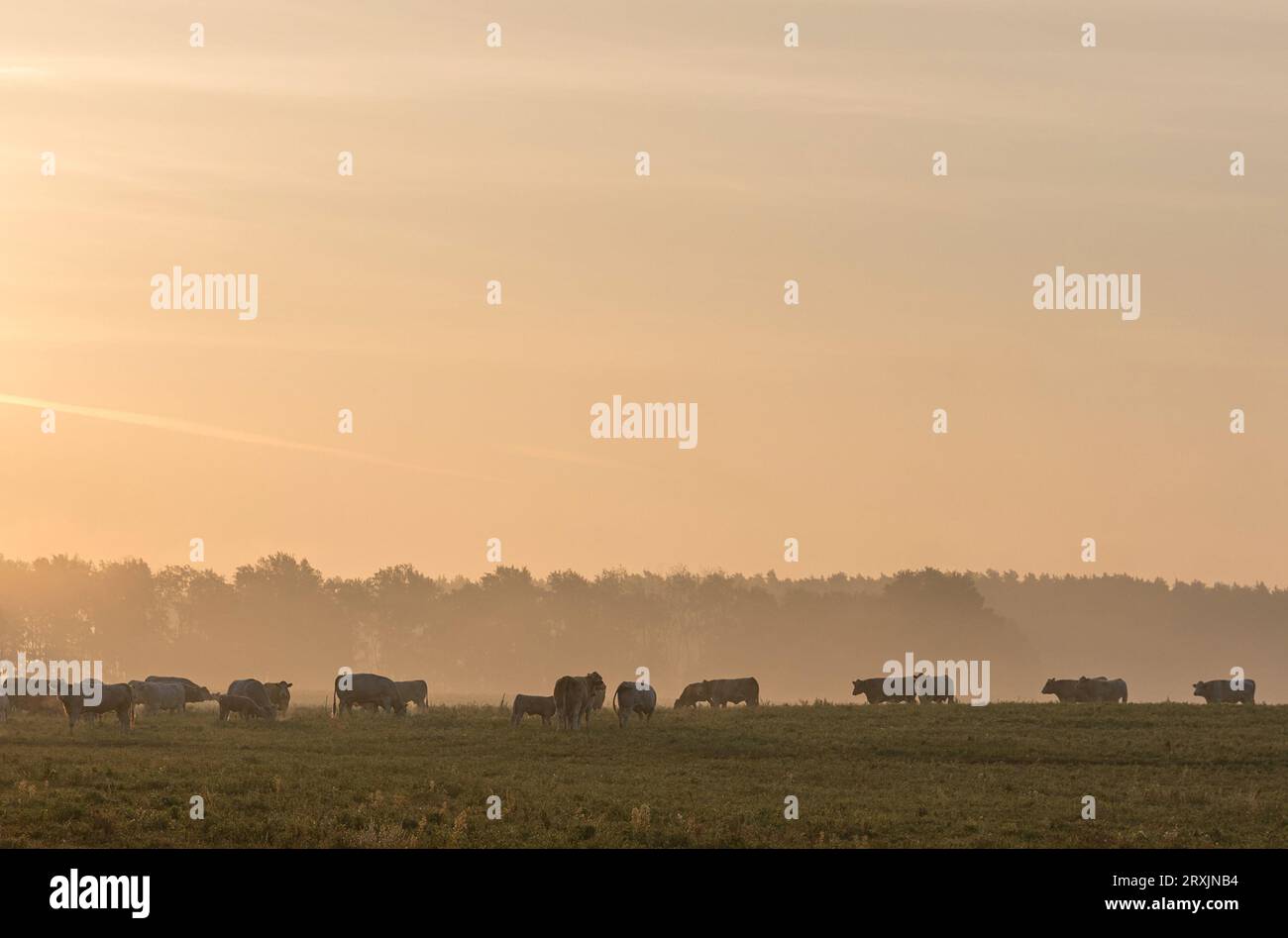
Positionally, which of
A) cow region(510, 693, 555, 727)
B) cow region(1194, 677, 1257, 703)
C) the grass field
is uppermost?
cow region(1194, 677, 1257, 703)

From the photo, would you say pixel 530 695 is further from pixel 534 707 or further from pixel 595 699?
pixel 534 707

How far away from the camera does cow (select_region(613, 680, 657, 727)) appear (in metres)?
46.7

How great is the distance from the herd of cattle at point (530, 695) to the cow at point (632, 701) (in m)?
0.03

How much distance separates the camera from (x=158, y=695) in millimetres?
54750

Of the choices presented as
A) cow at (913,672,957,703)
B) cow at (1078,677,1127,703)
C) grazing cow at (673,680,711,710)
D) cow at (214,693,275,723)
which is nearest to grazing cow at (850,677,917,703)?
cow at (913,672,957,703)

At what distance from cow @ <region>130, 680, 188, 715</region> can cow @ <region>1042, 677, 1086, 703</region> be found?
37.6 meters

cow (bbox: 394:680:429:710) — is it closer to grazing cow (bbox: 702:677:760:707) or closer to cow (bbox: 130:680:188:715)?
cow (bbox: 130:680:188:715)

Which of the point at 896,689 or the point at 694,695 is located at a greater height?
the point at 896,689

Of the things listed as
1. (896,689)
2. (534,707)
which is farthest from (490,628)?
(534,707)

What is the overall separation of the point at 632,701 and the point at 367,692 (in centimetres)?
1355

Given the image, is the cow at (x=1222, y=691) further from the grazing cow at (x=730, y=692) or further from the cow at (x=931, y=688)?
the grazing cow at (x=730, y=692)
